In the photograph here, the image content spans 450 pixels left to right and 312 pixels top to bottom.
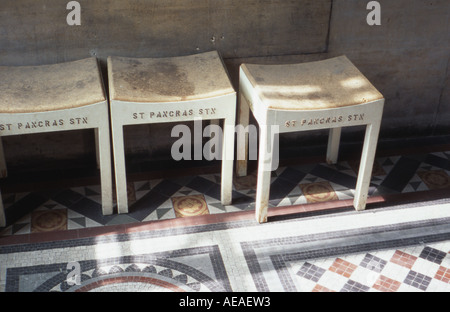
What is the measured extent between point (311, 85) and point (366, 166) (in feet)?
1.90

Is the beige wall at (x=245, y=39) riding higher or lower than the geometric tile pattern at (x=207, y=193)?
higher

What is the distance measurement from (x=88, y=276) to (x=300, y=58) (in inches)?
76.8

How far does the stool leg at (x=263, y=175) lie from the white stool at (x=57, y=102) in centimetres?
85

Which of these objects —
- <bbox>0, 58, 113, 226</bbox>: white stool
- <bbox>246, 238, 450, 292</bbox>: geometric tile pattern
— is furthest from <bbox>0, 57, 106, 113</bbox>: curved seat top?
<bbox>246, 238, 450, 292</bbox>: geometric tile pattern

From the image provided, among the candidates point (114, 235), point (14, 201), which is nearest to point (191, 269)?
point (114, 235)

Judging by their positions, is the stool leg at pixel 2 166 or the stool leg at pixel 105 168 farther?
the stool leg at pixel 2 166

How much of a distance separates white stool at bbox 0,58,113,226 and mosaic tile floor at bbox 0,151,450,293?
0.25 metres

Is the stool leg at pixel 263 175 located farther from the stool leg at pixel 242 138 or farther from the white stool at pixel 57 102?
the white stool at pixel 57 102

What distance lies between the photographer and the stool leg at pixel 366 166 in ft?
11.1

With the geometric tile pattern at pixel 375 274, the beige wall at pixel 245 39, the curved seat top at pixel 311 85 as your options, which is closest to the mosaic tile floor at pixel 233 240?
the geometric tile pattern at pixel 375 274

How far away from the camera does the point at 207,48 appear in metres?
3.77

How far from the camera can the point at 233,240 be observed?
11.1 ft
